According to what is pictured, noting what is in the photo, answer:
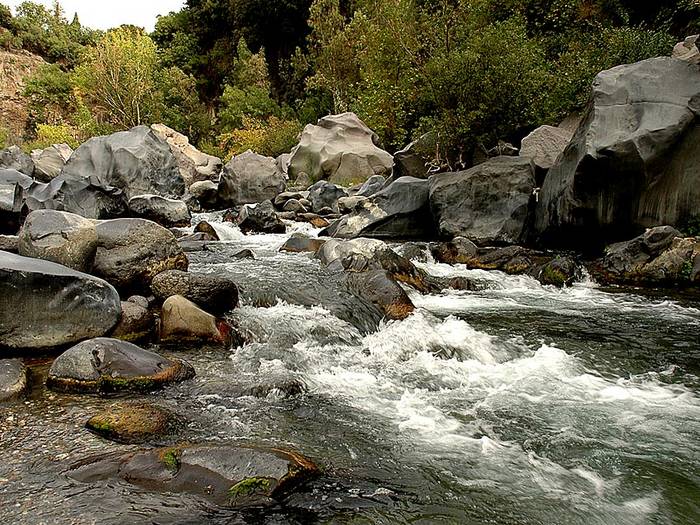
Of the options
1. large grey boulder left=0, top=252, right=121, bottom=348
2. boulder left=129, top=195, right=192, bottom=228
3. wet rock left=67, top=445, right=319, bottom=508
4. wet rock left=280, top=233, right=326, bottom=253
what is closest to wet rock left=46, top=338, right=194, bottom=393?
large grey boulder left=0, top=252, right=121, bottom=348

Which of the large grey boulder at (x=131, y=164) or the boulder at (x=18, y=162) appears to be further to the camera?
the boulder at (x=18, y=162)

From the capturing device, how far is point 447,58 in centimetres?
1342

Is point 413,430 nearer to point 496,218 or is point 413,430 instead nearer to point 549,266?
point 549,266

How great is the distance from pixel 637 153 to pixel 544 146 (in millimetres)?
4432

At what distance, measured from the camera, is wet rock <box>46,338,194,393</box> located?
191 inches

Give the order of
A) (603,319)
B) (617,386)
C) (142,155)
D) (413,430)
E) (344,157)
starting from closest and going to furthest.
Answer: (413,430), (617,386), (603,319), (142,155), (344,157)

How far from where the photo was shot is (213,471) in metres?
3.38

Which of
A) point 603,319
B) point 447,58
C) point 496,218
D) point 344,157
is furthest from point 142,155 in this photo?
point 603,319

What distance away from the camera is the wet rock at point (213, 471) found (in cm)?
324

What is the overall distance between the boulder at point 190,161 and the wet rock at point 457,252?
16.0 meters

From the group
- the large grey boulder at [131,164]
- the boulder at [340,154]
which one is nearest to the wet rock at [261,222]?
the large grey boulder at [131,164]

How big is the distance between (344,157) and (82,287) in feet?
62.3

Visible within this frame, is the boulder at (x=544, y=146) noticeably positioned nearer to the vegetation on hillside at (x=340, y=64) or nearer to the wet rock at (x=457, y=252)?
the vegetation on hillside at (x=340, y=64)

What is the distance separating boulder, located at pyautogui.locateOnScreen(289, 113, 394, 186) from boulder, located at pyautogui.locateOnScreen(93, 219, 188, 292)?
15.6 m
